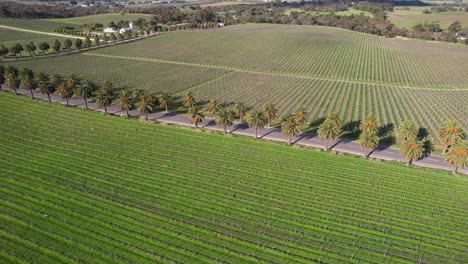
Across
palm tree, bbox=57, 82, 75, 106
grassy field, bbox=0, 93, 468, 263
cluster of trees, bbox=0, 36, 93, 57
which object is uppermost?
cluster of trees, bbox=0, 36, 93, 57

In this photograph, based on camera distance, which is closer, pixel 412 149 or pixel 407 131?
pixel 412 149

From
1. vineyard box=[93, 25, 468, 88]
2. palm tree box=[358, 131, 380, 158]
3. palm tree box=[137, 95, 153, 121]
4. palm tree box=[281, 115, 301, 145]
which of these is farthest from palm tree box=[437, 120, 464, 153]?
palm tree box=[137, 95, 153, 121]

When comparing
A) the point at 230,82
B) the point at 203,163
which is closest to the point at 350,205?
the point at 203,163

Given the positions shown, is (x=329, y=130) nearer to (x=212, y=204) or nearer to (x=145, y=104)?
(x=212, y=204)

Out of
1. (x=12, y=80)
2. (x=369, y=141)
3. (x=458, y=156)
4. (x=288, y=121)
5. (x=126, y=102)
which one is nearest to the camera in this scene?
(x=458, y=156)

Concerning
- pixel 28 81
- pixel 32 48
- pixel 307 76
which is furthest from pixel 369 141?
pixel 32 48

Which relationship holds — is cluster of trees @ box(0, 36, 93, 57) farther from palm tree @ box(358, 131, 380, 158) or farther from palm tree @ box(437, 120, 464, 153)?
palm tree @ box(437, 120, 464, 153)
